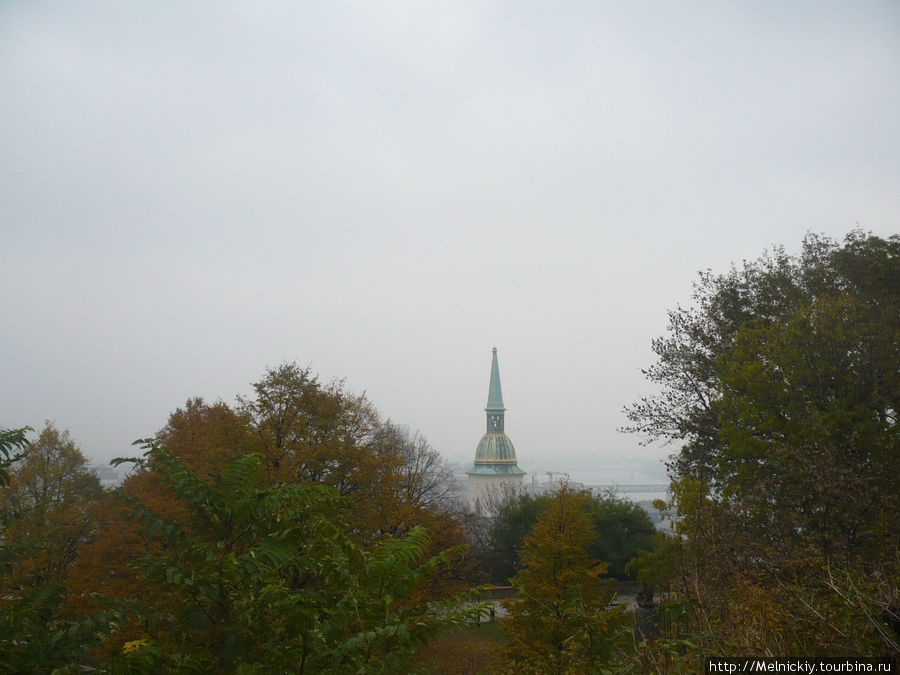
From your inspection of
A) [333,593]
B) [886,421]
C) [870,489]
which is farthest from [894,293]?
[333,593]

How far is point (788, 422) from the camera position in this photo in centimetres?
1761

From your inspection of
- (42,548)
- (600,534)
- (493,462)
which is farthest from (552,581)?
(493,462)

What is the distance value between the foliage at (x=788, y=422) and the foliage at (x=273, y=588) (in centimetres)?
300

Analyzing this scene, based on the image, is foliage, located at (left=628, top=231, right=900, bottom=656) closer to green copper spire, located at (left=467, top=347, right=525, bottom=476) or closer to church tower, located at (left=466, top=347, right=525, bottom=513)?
→ church tower, located at (left=466, top=347, right=525, bottom=513)

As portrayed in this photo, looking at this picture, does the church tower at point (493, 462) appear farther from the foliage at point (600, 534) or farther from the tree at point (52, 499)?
the tree at point (52, 499)

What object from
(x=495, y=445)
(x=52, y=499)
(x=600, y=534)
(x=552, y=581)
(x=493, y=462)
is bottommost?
(x=600, y=534)

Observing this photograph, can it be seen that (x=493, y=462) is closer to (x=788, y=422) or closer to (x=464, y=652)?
(x=464, y=652)

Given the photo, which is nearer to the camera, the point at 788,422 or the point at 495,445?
the point at 788,422

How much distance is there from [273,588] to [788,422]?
685 inches

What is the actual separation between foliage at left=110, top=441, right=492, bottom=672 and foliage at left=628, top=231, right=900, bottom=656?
9.83 feet

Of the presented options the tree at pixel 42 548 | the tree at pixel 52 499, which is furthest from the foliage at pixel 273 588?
the tree at pixel 52 499

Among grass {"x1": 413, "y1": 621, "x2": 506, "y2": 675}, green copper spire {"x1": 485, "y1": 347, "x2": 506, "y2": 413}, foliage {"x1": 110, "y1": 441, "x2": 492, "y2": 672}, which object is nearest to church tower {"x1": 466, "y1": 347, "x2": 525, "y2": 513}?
green copper spire {"x1": 485, "y1": 347, "x2": 506, "y2": 413}

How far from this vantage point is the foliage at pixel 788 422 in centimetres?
1191

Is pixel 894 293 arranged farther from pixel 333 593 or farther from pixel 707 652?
pixel 333 593
